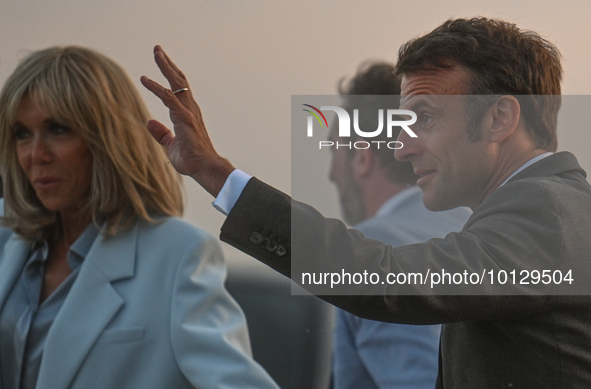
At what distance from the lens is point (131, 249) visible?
6.24 ft

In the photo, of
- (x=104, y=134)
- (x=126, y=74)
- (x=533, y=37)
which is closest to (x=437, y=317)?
(x=533, y=37)

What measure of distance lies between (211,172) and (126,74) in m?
0.99

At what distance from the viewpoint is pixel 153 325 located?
1734mm

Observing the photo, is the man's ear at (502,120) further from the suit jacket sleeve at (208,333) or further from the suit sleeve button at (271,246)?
the suit jacket sleeve at (208,333)

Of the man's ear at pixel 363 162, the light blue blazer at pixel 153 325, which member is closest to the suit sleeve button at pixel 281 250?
the light blue blazer at pixel 153 325

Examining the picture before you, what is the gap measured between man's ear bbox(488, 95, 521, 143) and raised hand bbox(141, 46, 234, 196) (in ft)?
1.76

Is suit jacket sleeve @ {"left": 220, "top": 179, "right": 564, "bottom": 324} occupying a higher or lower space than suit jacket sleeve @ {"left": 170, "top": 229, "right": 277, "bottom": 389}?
higher

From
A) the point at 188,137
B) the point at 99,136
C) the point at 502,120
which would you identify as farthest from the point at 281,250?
the point at 99,136

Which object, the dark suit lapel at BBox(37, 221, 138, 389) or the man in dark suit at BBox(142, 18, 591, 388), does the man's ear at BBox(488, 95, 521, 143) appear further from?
the dark suit lapel at BBox(37, 221, 138, 389)

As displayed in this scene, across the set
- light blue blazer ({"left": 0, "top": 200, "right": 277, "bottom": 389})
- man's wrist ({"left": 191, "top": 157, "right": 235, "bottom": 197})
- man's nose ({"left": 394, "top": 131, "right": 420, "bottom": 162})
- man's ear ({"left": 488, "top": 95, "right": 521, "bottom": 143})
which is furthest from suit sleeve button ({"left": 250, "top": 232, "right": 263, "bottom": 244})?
light blue blazer ({"left": 0, "top": 200, "right": 277, "bottom": 389})

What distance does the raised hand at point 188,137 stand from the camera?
46.6 inches

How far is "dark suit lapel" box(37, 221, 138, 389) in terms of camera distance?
5.62ft

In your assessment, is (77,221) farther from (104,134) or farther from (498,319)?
(498,319)

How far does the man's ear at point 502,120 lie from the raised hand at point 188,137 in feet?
1.76
